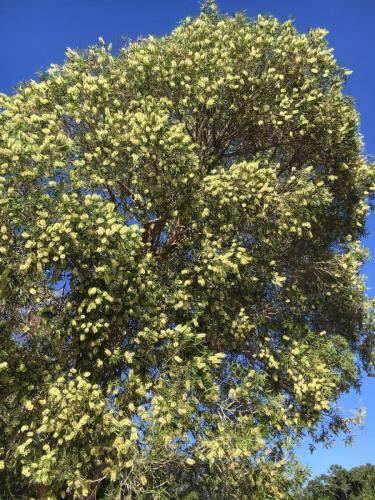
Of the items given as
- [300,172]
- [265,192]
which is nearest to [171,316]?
[265,192]

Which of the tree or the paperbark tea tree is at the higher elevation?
the tree

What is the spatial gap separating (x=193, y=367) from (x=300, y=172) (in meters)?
6.53

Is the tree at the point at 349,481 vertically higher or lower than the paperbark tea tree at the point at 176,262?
higher

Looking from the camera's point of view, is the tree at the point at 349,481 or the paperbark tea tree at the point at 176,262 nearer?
the paperbark tea tree at the point at 176,262

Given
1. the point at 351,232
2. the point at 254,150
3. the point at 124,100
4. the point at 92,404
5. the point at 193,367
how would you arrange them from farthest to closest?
1. the point at 351,232
2. the point at 254,150
3. the point at 124,100
4. the point at 193,367
5. the point at 92,404

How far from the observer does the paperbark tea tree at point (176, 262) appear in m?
10.6

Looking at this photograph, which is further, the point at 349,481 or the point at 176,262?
the point at 349,481

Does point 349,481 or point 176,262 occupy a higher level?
point 349,481

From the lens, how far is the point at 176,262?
13.5 metres

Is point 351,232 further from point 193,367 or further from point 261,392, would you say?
point 193,367

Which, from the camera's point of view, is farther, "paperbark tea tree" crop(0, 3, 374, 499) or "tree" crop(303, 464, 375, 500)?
"tree" crop(303, 464, 375, 500)

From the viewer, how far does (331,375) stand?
514 inches

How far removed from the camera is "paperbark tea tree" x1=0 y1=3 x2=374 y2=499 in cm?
1059

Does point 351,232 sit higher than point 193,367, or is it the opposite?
point 351,232
